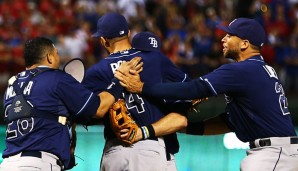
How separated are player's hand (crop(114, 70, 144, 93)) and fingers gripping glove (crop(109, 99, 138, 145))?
15 cm

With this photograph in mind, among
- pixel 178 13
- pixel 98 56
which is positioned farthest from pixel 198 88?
pixel 178 13

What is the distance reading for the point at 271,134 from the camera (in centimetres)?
602

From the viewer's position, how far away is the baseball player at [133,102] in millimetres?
6133

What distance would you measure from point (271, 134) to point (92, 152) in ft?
8.40

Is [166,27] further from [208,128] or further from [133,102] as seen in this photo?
[133,102]

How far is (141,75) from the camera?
20.5 feet

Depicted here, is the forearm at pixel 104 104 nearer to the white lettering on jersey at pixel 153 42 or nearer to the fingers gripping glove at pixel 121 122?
the fingers gripping glove at pixel 121 122

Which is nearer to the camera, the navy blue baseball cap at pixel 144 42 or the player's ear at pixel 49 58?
the player's ear at pixel 49 58

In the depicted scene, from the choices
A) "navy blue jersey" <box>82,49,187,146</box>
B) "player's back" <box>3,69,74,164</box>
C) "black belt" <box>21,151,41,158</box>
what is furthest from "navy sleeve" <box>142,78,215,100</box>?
"black belt" <box>21,151,41,158</box>

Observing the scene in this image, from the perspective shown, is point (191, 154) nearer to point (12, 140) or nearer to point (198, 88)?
point (198, 88)

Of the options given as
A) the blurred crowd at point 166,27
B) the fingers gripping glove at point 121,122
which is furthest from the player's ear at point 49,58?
the blurred crowd at point 166,27

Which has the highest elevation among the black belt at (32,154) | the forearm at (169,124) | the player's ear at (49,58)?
the player's ear at (49,58)

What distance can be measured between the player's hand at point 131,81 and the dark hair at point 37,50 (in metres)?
0.61

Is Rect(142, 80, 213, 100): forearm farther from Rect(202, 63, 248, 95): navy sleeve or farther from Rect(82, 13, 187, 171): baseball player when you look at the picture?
Rect(82, 13, 187, 171): baseball player
